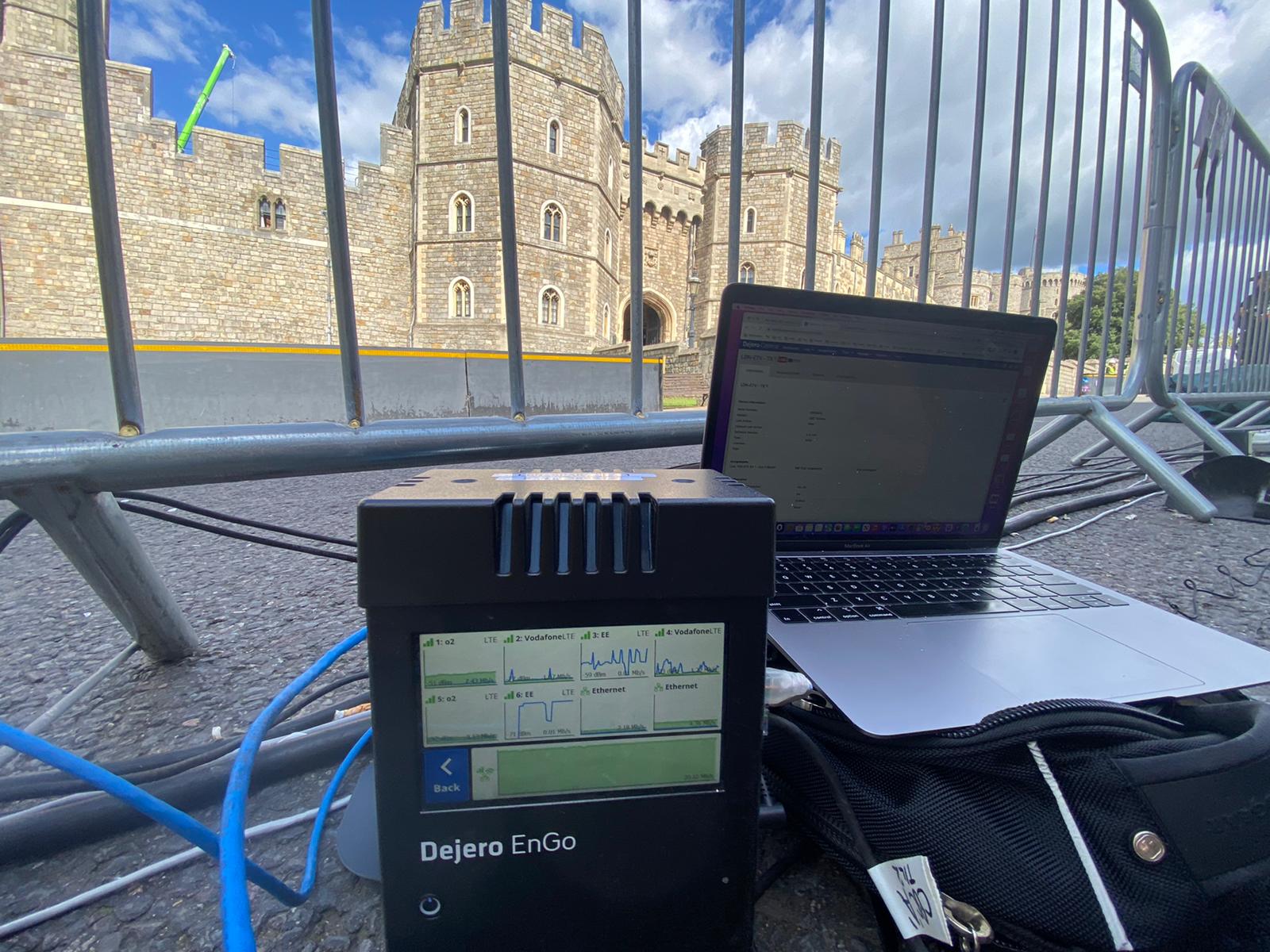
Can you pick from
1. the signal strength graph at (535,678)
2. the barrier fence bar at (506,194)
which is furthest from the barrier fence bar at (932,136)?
the signal strength graph at (535,678)

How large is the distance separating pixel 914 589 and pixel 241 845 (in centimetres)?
73

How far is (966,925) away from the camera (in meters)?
0.32

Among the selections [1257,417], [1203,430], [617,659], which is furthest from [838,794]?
[1257,417]

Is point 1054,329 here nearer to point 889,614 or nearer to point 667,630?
point 889,614

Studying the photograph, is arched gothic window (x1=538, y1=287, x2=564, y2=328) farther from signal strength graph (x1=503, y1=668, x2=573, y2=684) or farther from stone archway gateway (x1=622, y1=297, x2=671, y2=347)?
signal strength graph (x1=503, y1=668, x2=573, y2=684)

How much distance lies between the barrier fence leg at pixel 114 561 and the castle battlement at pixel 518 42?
16876mm

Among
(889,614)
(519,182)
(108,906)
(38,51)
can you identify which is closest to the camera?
(108,906)

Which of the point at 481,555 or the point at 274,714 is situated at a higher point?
the point at 481,555

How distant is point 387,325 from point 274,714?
17273 mm

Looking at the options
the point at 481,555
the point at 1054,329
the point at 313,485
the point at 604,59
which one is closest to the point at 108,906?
the point at 481,555

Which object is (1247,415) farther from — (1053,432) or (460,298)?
(460,298)

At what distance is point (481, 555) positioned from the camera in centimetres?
28

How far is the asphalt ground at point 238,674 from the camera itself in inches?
15.5

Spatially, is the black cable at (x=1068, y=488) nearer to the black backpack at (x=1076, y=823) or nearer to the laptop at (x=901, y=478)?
the laptop at (x=901, y=478)
